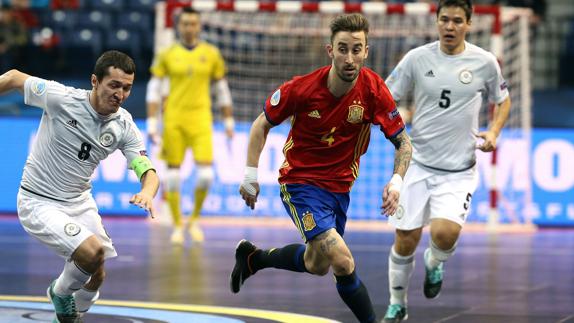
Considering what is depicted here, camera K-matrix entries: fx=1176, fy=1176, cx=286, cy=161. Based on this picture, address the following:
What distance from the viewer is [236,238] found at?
15516mm

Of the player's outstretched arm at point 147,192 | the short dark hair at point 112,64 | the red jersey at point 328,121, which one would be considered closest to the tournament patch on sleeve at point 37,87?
the short dark hair at point 112,64

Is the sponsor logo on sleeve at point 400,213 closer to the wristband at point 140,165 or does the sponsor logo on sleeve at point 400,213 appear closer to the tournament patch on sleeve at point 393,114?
the tournament patch on sleeve at point 393,114

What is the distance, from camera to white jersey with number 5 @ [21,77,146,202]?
7461mm

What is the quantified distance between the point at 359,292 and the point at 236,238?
8.42 metres

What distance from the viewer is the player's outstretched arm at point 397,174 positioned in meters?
6.92

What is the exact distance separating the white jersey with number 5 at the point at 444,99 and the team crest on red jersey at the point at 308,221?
5.84 ft

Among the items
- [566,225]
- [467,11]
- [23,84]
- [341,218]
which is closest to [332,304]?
[341,218]

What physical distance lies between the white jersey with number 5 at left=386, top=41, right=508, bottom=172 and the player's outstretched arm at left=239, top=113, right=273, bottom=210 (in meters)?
1.63

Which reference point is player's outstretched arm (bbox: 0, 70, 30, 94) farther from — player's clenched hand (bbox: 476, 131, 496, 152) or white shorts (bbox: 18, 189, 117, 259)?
player's clenched hand (bbox: 476, 131, 496, 152)

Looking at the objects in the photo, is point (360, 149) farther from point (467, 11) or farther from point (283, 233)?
point (283, 233)

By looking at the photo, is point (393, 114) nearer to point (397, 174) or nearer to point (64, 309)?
point (397, 174)

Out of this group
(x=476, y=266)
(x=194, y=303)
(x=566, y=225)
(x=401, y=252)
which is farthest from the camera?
(x=566, y=225)

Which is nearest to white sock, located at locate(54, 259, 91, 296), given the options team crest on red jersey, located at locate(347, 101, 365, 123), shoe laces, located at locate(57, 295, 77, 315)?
shoe laces, located at locate(57, 295, 77, 315)

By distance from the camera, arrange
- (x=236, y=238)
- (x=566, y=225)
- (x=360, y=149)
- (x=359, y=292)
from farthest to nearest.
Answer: (x=566, y=225) < (x=236, y=238) < (x=360, y=149) < (x=359, y=292)
